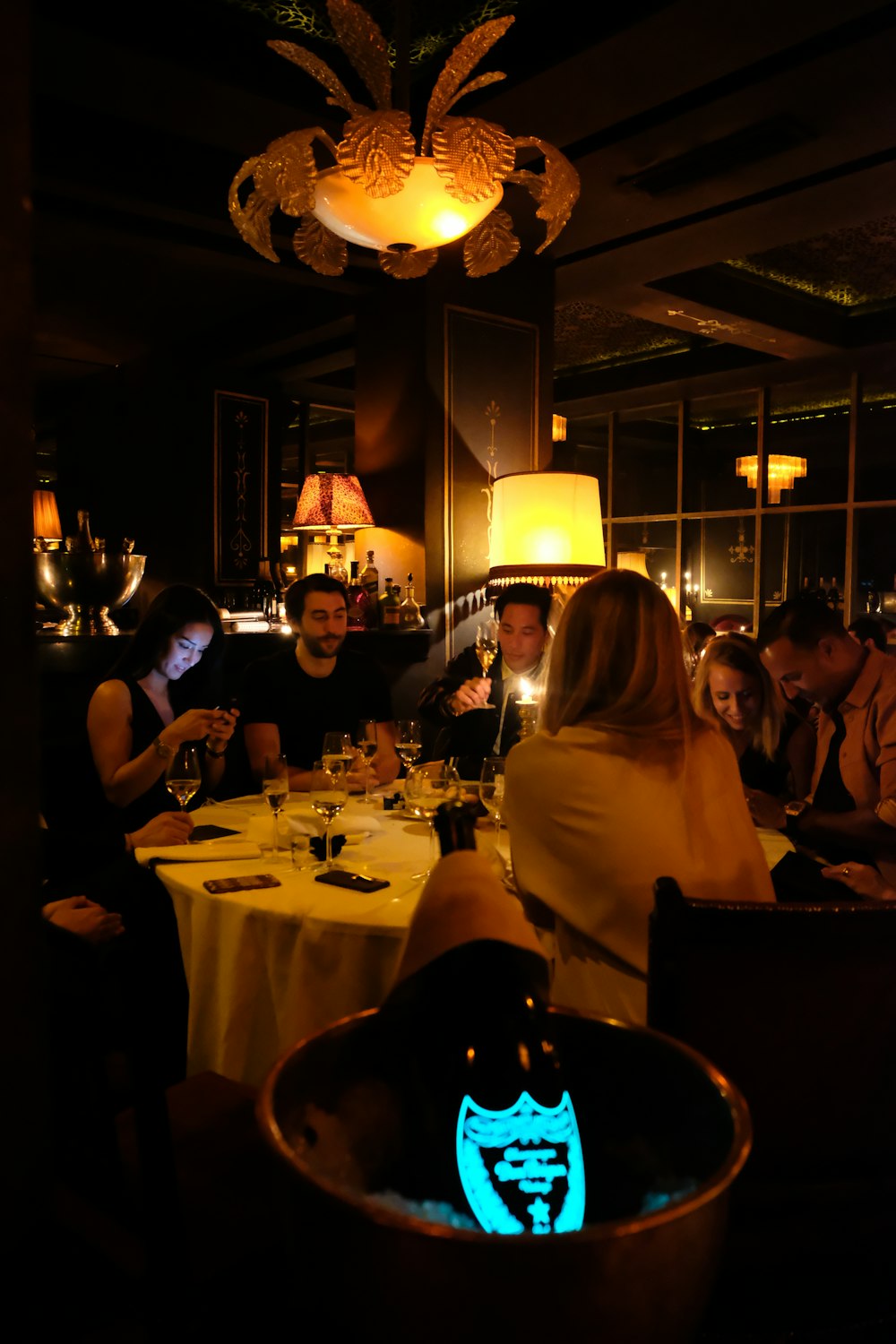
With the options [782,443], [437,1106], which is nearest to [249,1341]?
[437,1106]

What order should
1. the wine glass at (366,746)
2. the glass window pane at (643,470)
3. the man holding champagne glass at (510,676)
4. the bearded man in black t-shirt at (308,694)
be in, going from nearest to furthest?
1. the wine glass at (366,746)
2. the bearded man in black t-shirt at (308,694)
3. the man holding champagne glass at (510,676)
4. the glass window pane at (643,470)

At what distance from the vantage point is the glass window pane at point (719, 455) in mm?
8812

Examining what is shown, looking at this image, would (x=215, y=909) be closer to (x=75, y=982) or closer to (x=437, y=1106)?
(x=75, y=982)

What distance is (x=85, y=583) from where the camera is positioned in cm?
373

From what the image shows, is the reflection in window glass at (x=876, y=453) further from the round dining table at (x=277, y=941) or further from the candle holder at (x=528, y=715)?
the round dining table at (x=277, y=941)

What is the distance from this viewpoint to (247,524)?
6.70 meters

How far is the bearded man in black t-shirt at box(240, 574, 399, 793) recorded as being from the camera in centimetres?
333

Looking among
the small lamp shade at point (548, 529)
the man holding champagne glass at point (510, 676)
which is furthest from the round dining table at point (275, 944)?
the small lamp shade at point (548, 529)

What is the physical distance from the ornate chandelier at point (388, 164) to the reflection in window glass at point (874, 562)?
619cm

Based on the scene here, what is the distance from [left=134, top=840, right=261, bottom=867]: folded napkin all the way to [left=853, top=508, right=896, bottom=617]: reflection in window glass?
704cm

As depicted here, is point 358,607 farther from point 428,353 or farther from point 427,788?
point 427,788

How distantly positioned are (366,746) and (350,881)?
0.82m

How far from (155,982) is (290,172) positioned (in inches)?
78.0

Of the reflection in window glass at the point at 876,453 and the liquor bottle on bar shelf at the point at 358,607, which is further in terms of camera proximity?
the reflection in window glass at the point at 876,453
